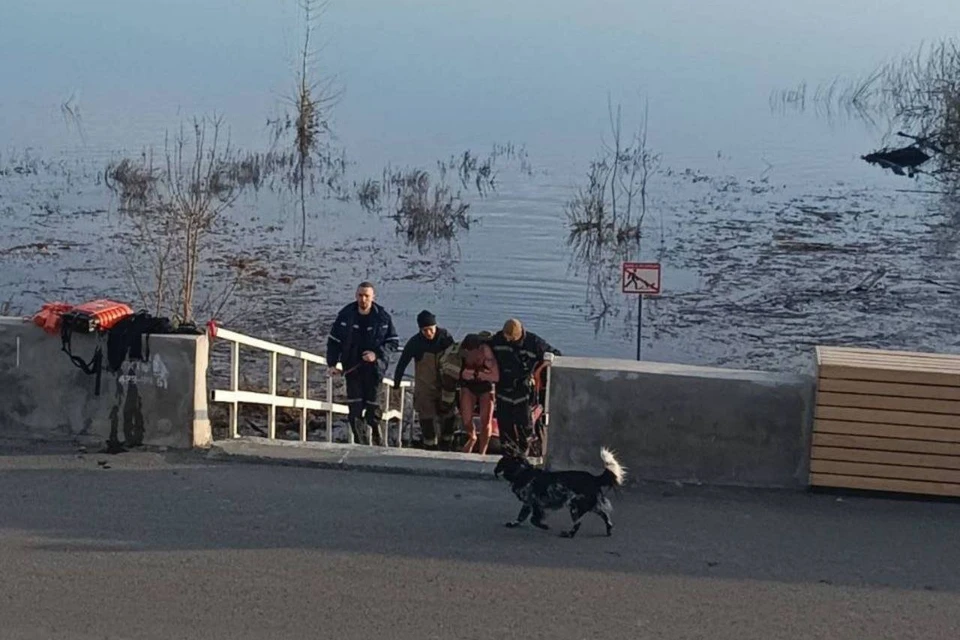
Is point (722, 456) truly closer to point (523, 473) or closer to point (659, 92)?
point (523, 473)

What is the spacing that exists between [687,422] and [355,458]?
2.45 m

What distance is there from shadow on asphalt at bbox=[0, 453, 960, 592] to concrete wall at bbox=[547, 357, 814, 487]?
0.20 m

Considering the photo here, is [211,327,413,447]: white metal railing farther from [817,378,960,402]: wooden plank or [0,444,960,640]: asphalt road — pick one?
[817,378,960,402]: wooden plank

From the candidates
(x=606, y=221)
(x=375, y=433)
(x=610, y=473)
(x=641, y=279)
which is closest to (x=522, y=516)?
(x=610, y=473)

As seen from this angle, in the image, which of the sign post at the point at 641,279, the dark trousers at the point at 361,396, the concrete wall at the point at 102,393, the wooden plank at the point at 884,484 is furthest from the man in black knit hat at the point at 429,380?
the wooden plank at the point at 884,484

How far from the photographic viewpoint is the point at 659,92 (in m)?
71.5

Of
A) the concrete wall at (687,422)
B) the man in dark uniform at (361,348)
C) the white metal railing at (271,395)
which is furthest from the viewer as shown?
the man in dark uniform at (361,348)

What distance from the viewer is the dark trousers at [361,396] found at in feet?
47.8

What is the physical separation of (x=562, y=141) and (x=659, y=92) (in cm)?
2066

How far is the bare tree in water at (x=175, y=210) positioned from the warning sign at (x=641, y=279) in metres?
6.24

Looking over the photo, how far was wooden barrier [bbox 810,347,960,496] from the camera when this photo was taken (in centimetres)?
1027

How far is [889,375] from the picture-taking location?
10297mm

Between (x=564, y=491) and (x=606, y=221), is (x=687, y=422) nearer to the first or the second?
(x=564, y=491)

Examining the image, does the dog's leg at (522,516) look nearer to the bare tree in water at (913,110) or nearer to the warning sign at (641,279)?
the warning sign at (641,279)
